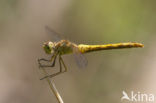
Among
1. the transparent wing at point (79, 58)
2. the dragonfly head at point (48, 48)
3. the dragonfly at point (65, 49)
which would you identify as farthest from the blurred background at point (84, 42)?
the dragonfly head at point (48, 48)

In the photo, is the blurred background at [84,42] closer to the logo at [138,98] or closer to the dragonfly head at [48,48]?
the logo at [138,98]

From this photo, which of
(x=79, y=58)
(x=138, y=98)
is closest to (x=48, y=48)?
(x=79, y=58)

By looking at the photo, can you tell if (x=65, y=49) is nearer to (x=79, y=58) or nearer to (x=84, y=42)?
(x=79, y=58)

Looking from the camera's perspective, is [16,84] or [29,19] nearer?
[16,84]

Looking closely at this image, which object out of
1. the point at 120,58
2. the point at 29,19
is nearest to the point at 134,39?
the point at 120,58

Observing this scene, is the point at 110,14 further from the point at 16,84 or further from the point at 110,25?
the point at 16,84

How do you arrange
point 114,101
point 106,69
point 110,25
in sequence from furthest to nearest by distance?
point 110,25 → point 106,69 → point 114,101
